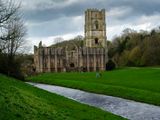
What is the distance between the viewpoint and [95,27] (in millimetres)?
129500

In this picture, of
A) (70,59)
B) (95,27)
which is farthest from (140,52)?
(70,59)

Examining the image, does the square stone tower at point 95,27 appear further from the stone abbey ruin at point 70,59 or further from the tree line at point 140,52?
the tree line at point 140,52

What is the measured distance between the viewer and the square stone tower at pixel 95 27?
423ft

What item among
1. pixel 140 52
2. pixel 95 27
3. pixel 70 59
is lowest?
pixel 70 59

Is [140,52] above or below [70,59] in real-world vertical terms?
above

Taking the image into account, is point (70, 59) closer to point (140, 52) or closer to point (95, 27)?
point (95, 27)

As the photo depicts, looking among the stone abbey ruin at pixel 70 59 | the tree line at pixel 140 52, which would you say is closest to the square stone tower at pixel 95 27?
the stone abbey ruin at pixel 70 59

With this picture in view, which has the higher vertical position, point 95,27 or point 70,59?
point 95,27

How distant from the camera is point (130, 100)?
115ft

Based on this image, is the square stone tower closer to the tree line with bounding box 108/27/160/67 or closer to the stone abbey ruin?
the stone abbey ruin

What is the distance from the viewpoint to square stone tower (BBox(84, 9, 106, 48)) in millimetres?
128875

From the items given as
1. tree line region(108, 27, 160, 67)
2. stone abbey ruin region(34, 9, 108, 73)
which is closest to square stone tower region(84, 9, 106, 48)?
stone abbey ruin region(34, 9, 108, 73)

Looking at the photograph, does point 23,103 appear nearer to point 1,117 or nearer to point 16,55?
point 1,117

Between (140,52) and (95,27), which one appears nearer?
(140,52)
